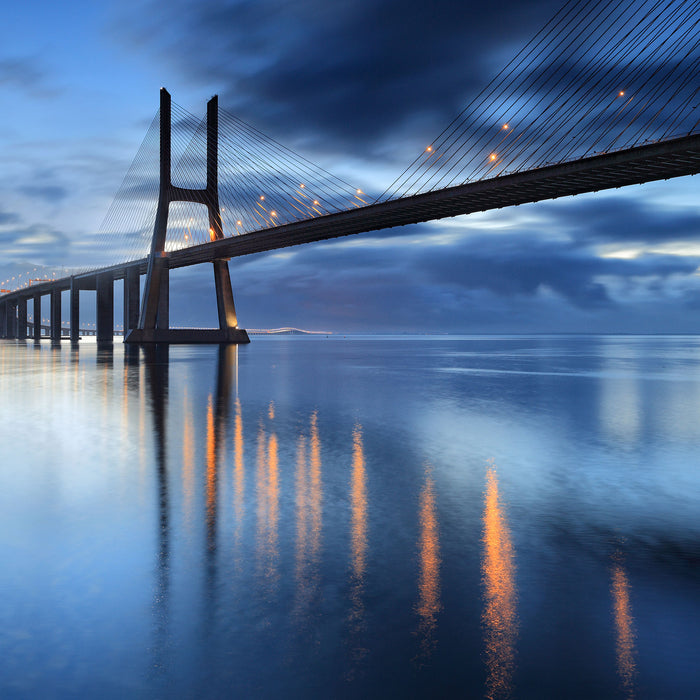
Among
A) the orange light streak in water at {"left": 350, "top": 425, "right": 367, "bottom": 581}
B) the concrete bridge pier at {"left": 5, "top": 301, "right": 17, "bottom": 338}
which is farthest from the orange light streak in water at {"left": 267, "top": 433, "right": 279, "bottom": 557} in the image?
the concrete bridge pier at {"left": 5, "top": 301, "right": 17, "bottom": 338}

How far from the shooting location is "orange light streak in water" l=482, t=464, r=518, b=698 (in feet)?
10.9

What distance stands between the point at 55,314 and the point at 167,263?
59065 millimetres

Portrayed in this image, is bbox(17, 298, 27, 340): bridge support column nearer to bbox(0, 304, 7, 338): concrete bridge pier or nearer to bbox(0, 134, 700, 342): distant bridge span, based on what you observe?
bbox(0, 304, 7, 338): concrete bridge pier

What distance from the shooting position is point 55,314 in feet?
391

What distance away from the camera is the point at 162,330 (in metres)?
72.9

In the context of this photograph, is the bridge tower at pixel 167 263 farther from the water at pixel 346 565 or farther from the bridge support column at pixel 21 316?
the bridge support column at pixel 21 316

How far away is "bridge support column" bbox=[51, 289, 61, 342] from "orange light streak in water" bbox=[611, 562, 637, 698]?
4964 inches

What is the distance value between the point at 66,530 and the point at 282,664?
3421 millimetres

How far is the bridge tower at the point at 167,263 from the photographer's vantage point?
68.5m

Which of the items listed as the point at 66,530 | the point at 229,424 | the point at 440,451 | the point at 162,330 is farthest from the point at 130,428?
A: the point at 162,330

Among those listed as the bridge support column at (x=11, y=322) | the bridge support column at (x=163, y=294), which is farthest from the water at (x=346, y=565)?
the bridge support column at (x=11, y=322)

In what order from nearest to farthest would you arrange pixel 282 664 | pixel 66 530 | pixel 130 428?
pixel 282 664
pixel 66 530
pixel 130 428

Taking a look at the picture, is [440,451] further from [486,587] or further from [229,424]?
[486,587]

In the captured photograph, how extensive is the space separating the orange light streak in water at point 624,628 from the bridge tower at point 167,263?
63.3 m
